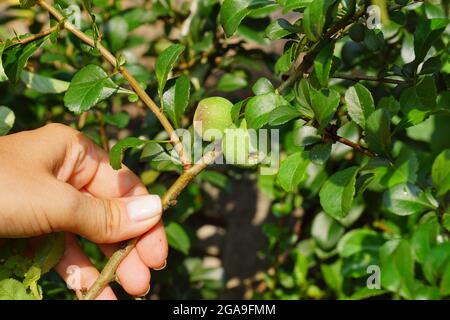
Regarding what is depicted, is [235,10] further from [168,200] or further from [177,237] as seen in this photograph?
[177,237]

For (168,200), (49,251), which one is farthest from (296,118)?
(49,251)

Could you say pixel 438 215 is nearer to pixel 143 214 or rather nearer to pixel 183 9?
pixel 143 214

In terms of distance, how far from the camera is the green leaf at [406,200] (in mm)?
1150

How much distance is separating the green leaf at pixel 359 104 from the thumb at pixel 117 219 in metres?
0.40

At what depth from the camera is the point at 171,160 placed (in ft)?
3.84

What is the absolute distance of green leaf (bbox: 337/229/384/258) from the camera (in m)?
1.64

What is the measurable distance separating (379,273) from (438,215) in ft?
A: 0.88

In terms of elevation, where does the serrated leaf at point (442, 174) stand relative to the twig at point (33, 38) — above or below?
below

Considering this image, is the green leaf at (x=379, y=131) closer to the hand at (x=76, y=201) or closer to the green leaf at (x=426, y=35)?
the green leaf at (x=426, y=35)

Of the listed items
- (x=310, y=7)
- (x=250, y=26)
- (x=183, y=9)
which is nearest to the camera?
(x=310, y=7)

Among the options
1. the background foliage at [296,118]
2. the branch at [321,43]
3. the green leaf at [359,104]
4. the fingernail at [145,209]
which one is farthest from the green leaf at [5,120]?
the green leaf at [359,104]

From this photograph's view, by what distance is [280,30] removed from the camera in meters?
1.05

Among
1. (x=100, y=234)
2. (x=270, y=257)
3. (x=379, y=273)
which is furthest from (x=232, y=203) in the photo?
(x=100, y=234)
